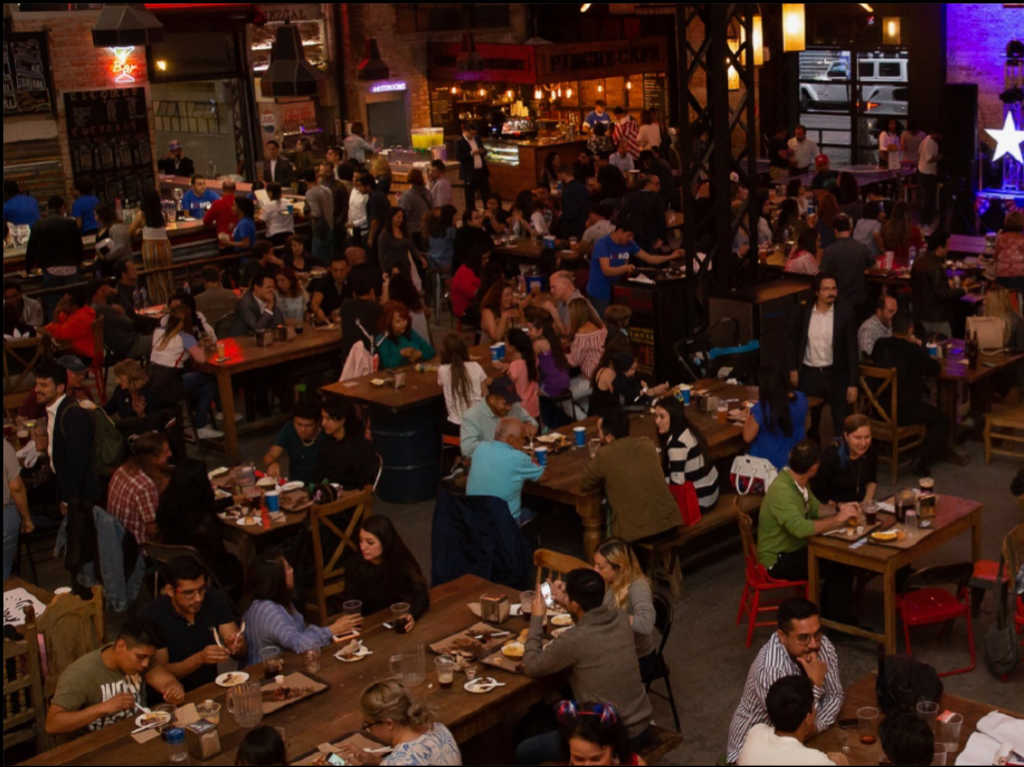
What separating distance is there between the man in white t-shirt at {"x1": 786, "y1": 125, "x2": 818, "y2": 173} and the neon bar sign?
373 inches

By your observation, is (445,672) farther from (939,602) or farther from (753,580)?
(939,602)

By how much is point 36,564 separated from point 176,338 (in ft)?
6.82

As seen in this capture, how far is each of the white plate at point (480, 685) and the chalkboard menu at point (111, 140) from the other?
47.4 feet

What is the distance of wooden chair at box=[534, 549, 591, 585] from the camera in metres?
7.09

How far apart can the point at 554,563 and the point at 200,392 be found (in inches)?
210

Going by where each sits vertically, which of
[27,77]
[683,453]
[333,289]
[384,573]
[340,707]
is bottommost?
[340,707]

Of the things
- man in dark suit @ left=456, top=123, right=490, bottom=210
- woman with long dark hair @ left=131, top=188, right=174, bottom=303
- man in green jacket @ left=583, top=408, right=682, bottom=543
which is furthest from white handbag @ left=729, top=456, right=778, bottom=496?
man in dark suit @ left=456, top=123, right=490, bottom=210

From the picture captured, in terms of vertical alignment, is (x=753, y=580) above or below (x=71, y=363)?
below

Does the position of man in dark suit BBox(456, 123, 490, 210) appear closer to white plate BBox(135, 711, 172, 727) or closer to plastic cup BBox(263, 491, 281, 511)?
plastic cup BBox(263, 491, 281, 511)

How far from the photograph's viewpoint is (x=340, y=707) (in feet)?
19.7

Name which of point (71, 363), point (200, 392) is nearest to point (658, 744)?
point (200, 392)

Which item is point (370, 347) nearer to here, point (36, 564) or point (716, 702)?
point (36, 564)

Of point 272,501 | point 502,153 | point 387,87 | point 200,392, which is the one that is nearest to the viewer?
point 272,501

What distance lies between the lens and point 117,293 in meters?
13.0
